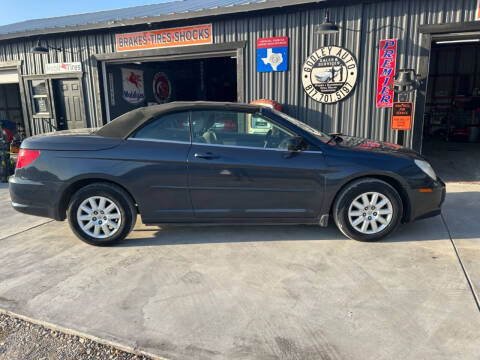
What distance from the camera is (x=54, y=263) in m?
3.53

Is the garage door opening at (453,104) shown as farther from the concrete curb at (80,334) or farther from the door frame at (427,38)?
the concrete curb at (80,334)

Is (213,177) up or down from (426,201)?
up

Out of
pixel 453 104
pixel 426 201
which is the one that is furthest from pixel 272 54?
pixel 453 104

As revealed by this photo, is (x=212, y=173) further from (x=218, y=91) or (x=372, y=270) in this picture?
(x=218, y=91)

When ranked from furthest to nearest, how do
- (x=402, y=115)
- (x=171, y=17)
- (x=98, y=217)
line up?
(x=171, y=17) → (x=402, y=115) → (x=98, y=217)

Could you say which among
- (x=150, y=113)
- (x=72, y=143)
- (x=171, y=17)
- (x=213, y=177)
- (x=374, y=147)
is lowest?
(x=213, y=177)

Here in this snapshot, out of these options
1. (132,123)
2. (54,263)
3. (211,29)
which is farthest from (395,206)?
(211,29)

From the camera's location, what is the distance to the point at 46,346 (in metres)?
2.37

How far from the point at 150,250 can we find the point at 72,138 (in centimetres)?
148

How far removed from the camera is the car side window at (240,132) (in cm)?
384

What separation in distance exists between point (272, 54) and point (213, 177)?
4411 mm

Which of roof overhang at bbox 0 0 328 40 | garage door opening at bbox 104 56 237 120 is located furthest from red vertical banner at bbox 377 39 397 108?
garage door opening at bbox 104 56 237 120

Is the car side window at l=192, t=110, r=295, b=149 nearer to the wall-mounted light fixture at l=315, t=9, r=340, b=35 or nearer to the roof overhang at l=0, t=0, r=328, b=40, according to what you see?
the wall-mounted light fixture at l=315, t=9, r=340, b=35

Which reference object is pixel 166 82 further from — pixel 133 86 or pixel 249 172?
pixel 249 172
